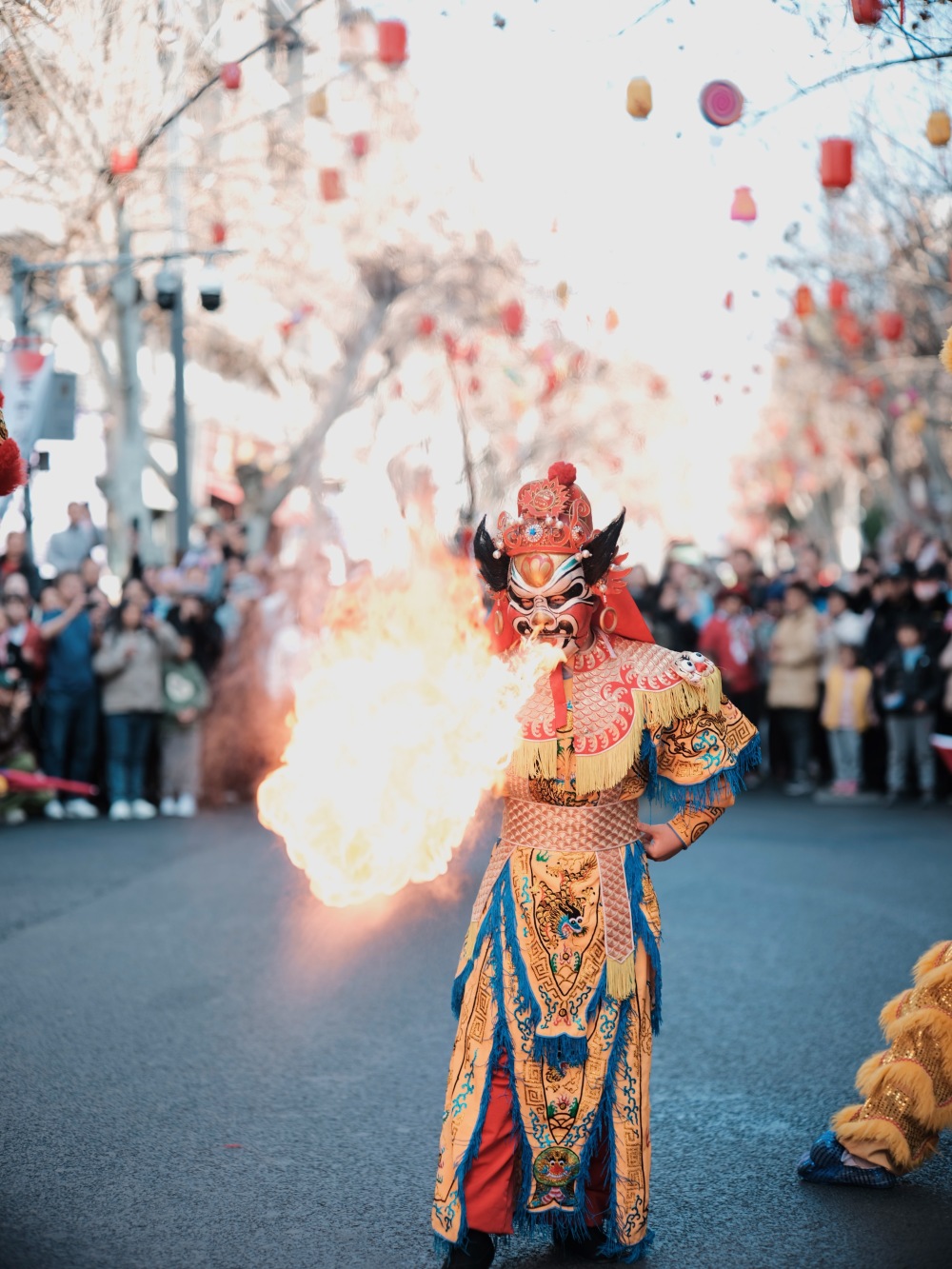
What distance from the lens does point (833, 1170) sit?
4.49 metres

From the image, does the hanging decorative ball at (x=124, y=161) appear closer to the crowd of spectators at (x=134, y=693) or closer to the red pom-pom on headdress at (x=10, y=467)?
the red pom-pom on headdress at (x=10, y=467)

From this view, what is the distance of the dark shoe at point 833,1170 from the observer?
14.5 ft

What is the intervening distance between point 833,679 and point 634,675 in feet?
32.8

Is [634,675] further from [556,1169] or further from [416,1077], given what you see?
[416,1077]

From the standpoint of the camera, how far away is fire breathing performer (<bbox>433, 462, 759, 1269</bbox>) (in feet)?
12.6

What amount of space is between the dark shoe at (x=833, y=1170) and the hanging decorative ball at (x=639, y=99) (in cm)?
394

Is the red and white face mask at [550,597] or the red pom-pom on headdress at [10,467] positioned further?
the red pom-pom on headdress at [10,467]

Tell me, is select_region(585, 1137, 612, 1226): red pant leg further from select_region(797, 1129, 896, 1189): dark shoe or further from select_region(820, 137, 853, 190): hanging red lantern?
select_region(820, 137, 853, 190): hanging red lantern

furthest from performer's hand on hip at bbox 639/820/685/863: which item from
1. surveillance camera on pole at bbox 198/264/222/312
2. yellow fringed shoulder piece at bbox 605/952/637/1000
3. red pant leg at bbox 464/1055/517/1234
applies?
surveillance camera on pole at bbox 198/264/222/312

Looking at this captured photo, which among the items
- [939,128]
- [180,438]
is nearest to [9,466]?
[939,128]

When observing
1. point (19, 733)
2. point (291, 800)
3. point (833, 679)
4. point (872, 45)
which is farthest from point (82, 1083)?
point (833, 679)

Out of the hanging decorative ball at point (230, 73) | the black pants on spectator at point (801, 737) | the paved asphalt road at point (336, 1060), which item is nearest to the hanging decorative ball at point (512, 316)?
the black pants on spectator at point (801, 737)

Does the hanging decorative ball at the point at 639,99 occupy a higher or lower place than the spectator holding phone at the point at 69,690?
higher

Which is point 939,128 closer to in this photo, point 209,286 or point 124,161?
point 124,161
